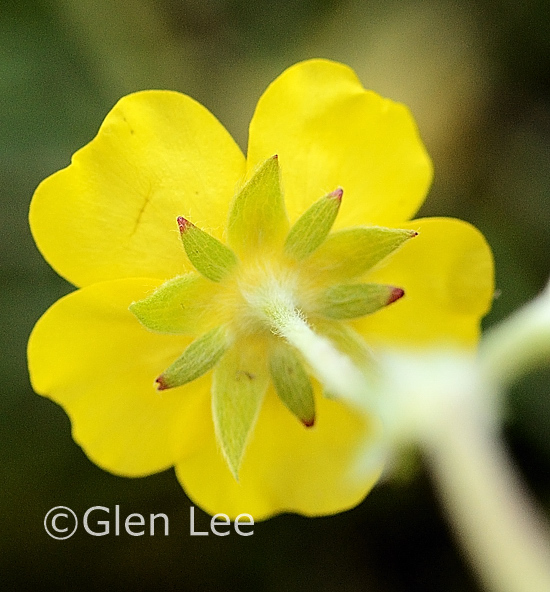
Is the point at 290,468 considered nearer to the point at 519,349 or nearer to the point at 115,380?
the point at 115,380

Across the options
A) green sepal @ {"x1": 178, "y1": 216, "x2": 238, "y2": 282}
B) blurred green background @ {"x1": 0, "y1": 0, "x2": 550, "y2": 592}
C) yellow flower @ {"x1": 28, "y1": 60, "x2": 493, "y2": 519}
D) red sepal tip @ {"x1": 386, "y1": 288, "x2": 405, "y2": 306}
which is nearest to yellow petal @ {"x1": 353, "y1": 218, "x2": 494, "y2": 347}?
yellow flower @ {"x1": 28, "y1": 60, "x2": 493, "y2": 519}

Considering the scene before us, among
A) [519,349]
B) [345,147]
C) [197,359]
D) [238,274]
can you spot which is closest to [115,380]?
[197,359]

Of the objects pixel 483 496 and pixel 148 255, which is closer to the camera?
pixel 483 496

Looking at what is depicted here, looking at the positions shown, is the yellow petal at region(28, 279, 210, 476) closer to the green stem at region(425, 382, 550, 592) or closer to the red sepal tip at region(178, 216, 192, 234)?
the red sepal tip at region(178, 216, 192, 234)

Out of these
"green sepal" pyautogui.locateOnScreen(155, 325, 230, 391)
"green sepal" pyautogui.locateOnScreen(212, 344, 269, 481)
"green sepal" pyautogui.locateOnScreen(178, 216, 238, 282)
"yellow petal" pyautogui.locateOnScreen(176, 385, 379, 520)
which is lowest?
"yellow petal" pyautogui.locateOnScreen(176, 385, 379, 520)

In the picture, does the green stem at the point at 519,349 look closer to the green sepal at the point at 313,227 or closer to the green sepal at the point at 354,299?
the green sepal at the point at 354,299

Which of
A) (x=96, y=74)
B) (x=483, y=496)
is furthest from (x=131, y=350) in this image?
(x=96, y=74)

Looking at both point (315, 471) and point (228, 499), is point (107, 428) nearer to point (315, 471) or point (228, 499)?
point (228, 499)
